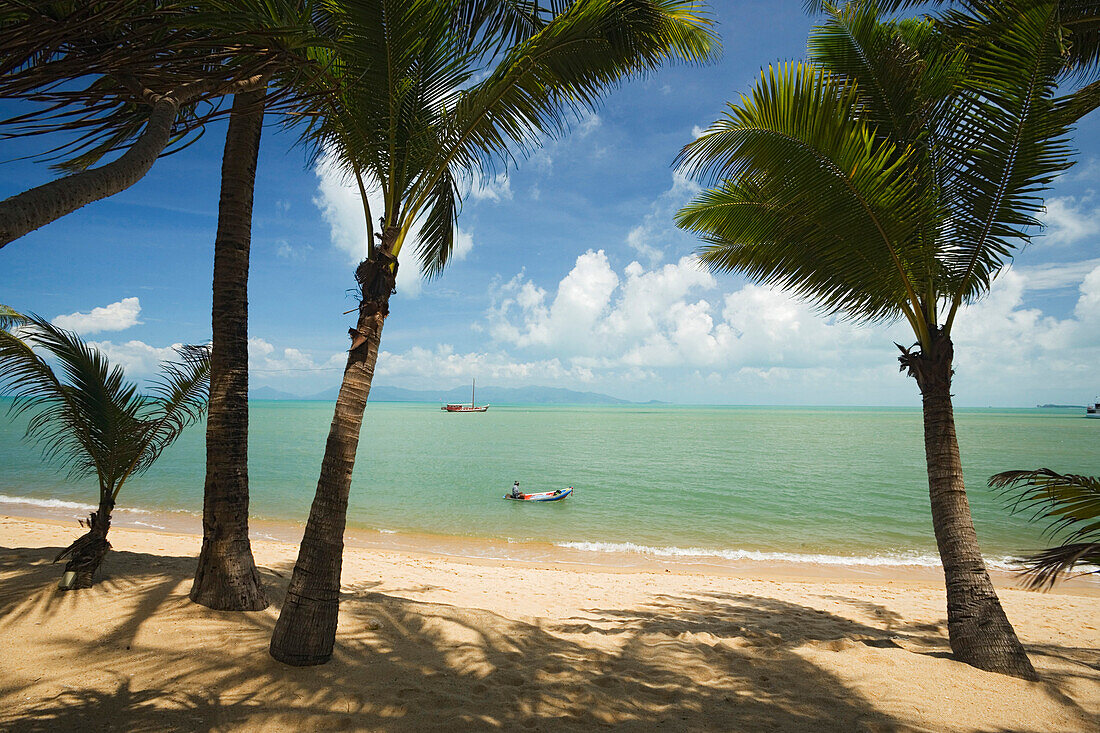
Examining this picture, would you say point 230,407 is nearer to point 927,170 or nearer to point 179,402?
point 179,402

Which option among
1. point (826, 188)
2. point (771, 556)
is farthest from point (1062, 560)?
point (771, 556)

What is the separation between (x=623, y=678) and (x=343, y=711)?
83.2 inches

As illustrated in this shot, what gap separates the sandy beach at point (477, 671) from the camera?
10.5 ft

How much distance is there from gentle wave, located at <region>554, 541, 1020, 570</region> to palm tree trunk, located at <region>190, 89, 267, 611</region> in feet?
32.1

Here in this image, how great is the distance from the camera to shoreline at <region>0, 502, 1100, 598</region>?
11.4 metres

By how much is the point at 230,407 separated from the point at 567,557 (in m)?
9.56

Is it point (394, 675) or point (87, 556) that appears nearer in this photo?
point (394, 675)

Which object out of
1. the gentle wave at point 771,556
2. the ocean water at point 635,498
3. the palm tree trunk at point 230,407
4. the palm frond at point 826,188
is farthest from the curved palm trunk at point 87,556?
the ocean water at point 635,498

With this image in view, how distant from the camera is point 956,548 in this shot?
15.9ft

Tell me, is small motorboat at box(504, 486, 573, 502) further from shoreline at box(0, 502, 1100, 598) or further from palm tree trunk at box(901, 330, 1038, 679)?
palm tree trunk at box(901, 330, 1038, 679)

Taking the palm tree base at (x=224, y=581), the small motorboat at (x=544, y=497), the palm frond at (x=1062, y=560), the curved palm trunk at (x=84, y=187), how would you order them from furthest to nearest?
the small motorboat at (x=544, y=497)
the palm tree base at (x=224, y=581)
the palm frond at (x=1062, y=560)
the curved palm trunk at (x=84, y=187)

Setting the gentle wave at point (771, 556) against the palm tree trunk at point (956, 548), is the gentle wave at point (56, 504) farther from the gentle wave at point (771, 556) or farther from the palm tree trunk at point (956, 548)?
the palm tree trunk at point (956, 548)

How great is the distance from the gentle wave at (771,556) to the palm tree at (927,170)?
8413mm

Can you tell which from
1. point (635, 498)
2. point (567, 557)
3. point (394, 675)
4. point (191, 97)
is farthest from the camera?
point (635, 498)
